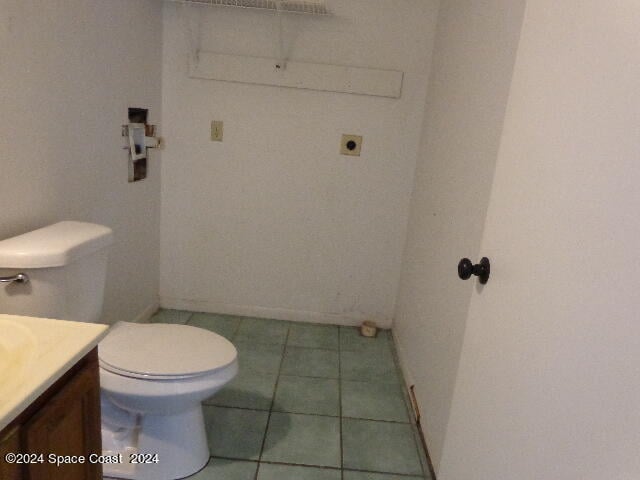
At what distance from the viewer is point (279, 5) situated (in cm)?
216

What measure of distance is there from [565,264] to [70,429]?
0.97m

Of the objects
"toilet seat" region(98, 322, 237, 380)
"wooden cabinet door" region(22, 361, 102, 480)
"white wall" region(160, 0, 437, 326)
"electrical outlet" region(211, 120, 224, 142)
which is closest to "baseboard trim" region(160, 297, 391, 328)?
"white wall" region(160, 0, 437, 326)

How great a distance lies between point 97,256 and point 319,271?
148 cm

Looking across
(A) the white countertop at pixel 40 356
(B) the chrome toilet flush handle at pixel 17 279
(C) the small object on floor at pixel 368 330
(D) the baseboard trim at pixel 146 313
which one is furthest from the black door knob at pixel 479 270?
(D) the baseboard trim at pixel 146 313

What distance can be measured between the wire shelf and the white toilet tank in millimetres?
1419

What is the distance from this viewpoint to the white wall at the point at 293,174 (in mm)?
2348

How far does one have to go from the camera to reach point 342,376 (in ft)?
7.23

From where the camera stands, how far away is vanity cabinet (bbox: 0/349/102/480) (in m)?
0.72

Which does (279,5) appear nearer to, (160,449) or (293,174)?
(293,174)

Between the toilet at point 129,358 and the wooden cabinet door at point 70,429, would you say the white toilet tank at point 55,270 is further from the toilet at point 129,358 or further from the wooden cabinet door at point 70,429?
the wooden cabinet door at point 70,429

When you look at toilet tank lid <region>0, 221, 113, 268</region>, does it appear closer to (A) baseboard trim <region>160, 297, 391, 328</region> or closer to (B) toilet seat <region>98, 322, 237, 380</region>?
(B) toilet seat <region>98, 322, 237, 380</region>

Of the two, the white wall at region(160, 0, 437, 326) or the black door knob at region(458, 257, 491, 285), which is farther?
the white wall at region(160, 0, 437, 326)

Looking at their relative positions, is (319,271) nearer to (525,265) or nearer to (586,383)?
(525,265)

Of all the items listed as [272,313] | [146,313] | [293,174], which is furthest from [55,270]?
[272,313]
